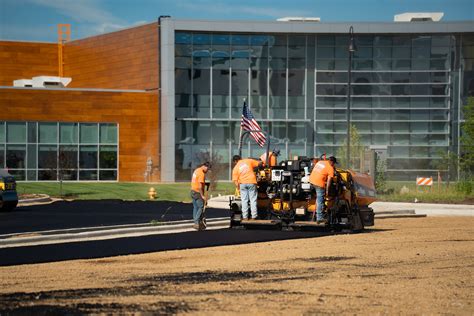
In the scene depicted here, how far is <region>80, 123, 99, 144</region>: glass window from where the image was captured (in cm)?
6288

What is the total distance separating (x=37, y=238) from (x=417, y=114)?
47.1m

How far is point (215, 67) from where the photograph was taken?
6450cm

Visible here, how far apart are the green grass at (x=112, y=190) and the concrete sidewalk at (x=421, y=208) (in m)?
5.41

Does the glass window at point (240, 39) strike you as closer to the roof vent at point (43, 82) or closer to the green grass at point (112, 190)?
the green grass at point (112, 190)

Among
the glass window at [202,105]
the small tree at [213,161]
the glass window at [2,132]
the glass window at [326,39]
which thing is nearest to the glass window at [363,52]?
the glass window at [326,39]

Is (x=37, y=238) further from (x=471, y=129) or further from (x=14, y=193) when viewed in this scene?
(x=471, y=129)

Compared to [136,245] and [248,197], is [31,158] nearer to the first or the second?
[248,197]

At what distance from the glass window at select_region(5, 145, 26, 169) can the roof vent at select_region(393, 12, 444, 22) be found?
86.9 ft

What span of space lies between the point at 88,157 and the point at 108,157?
1.28m

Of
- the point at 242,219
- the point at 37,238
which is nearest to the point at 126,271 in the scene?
the point at 37,238

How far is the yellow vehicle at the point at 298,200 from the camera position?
81.0 ft

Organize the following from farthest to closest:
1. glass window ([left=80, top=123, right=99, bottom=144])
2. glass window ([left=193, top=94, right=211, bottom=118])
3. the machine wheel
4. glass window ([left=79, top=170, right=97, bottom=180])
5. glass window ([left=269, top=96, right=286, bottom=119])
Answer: glass window ([left=269, top=96, right=286, bottom=119]) → glass window ([left=193, top=94, right=211, bottom=118]) → glass window ([left=80, top=123, right=99, bottom=144]) → glass window ([left=79, top=170, right=97, bottom=180]) → the machine wheel

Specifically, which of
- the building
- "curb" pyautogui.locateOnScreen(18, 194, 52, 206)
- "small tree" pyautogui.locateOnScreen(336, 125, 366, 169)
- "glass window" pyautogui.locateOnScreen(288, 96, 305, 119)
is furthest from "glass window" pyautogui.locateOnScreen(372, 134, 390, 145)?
"curb" pyautogui.locateOnScreen(18, 194, 52, 206)

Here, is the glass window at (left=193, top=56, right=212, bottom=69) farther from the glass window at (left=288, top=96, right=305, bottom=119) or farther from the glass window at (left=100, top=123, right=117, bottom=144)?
the glass window at (left=100, top=123, right=117, bottom=144)
